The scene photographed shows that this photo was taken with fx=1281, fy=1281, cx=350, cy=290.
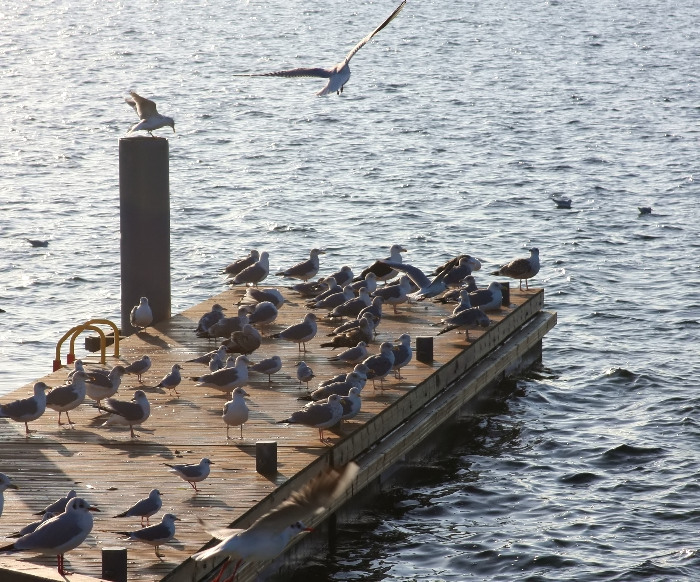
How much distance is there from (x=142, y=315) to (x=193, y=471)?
6292 mm

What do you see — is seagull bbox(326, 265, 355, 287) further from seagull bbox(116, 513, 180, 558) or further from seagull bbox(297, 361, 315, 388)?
seagull bbox(116, 513, 180, 558)

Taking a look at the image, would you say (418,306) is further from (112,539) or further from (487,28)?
(487,28)

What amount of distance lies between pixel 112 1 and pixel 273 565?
299 feet

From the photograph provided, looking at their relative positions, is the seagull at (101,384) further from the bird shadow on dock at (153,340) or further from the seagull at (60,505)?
the seagull at (60,505)

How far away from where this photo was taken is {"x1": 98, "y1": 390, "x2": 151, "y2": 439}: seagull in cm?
1323

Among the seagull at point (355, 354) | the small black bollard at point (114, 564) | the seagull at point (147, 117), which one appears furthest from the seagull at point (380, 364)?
the small black bollard at point (114, 564)

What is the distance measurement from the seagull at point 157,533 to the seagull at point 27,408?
320 centimetres

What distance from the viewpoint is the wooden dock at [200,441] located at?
421 inches

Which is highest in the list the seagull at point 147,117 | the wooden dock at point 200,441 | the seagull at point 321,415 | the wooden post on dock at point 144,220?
the seagull at point 147,117

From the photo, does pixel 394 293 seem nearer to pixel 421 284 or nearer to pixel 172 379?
pixel 421 284

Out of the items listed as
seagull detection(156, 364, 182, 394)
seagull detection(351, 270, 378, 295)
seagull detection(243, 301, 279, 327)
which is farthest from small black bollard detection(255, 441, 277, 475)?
seagull detection(351, 270, 378, 295)

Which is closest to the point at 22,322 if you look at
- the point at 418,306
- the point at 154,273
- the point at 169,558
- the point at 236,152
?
the point at 154,273

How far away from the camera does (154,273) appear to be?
18.3 metres

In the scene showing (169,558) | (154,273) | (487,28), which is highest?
(487,28)
